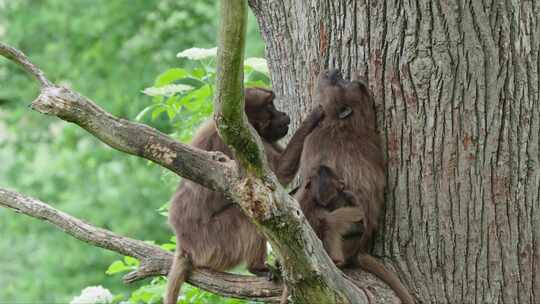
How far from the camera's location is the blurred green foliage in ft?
49.3

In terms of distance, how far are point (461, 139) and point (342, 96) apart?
787 millimetres

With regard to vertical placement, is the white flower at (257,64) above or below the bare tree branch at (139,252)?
above

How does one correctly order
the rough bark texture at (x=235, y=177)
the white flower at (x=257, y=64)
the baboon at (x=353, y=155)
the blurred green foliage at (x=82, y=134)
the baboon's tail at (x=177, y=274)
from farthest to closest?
the blurred green foliage at (x=82, y=134)
the white flower at (x=257, y=64)
the baboon's tail at (x=177, y=274)
the baboon at (x=353, y=155)
the rough bark texture at (x=235, y=177)

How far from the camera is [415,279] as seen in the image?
485cm

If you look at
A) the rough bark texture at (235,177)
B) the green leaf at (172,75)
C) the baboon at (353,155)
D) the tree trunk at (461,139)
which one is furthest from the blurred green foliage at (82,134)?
A: the rough bark texture at (235,177)

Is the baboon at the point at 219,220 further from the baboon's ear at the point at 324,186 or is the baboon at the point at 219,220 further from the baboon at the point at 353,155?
the baboon's ear at the point at 324,186

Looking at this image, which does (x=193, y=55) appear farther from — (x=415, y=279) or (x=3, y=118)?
(x=3, y=118)

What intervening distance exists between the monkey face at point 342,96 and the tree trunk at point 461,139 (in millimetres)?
104

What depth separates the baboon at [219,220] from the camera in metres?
5.62

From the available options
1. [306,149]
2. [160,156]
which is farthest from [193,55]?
[160,156]

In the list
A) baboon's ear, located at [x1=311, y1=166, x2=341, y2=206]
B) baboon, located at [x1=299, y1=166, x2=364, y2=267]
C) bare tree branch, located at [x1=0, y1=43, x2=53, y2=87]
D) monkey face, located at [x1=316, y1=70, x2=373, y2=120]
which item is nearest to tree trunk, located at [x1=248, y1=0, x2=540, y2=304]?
monkey face, located at [x1=316, y1=70, x2=373, y2=120]

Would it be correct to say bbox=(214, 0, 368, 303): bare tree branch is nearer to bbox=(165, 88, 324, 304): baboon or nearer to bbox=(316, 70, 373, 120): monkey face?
bbox=(316, 70, 373, 120): monkey face

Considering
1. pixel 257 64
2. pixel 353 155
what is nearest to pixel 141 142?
pixel 353 155

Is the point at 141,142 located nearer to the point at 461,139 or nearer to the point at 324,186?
the point at 324,186
